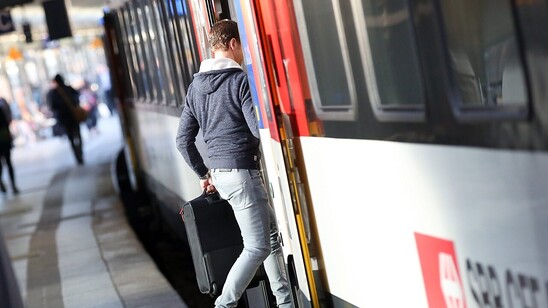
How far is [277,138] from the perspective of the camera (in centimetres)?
530

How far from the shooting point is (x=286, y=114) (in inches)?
206

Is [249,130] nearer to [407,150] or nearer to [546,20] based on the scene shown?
[407,150]

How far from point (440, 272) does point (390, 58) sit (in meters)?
0.71

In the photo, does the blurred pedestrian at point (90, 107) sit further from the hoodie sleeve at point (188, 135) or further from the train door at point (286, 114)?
the train door at point (286, 114)

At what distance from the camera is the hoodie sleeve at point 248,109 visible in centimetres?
609

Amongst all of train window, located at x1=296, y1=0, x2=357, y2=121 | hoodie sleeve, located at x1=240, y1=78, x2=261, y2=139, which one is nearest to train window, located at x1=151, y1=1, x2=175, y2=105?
hoodie sleeve, located at x1=240, y1=78, x2=261, y2=139

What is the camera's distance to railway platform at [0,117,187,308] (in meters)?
9.66

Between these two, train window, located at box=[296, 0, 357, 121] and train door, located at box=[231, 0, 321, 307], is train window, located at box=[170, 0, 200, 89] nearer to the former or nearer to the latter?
train door, located at box=[231, 0, 321, 307]

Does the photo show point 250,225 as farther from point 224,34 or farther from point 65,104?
point 65,104

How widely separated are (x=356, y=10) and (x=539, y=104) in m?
1.32

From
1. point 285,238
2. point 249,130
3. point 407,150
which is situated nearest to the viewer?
point 407,150

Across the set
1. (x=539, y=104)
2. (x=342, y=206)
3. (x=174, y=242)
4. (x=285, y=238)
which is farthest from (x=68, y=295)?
(x=539, y=104)

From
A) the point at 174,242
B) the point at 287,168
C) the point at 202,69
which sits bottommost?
the point at 174,242

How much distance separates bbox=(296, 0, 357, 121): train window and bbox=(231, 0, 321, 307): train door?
0.12 metres
